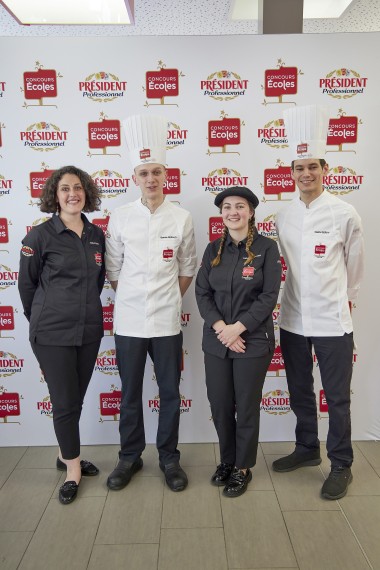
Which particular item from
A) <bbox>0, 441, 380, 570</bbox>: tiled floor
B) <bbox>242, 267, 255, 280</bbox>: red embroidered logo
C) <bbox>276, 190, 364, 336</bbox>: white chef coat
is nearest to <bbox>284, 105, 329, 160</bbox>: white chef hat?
<bbox>276, 190, 364, 336</bbox>: white chef coat

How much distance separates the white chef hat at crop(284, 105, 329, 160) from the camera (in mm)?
2342

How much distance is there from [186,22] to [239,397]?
397cm

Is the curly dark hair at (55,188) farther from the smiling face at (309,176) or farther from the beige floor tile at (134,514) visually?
the beige floor tile at (134,514)

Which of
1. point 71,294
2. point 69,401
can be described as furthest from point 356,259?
point 69,401

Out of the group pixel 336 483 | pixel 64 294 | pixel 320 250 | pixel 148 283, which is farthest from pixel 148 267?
pixel 336 483

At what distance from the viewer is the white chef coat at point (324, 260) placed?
2312 millimetres

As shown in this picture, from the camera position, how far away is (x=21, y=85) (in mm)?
2707

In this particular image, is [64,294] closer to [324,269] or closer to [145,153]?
[145,153]

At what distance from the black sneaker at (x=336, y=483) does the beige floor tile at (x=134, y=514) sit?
82 cm

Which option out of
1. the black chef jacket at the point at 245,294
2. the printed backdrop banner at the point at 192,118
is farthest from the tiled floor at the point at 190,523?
the printed backdrop banner at the point at 192,118

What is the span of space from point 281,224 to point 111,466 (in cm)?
165

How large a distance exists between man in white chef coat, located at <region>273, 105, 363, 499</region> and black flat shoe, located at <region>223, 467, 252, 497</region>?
1.28 ft

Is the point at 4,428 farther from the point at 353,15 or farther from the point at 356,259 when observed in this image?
the point at 353,15

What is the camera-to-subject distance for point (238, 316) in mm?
2258
